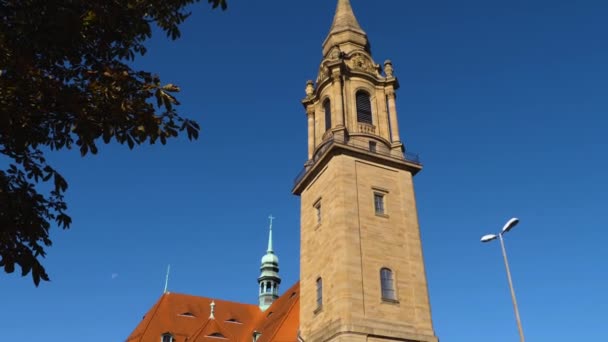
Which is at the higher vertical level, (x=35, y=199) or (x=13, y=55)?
(x=13, y=55)

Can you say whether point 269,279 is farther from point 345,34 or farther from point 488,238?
point 488,238

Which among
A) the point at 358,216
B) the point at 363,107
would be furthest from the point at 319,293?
the point at 363,107

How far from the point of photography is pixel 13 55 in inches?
217

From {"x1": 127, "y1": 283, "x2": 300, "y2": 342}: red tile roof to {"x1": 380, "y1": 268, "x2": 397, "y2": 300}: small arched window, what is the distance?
769 centimetres

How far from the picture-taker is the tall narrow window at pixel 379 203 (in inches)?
1095

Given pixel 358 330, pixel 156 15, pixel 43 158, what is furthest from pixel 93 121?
pixel 358 330

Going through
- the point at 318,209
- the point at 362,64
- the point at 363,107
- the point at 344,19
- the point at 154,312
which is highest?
the point at 344,19

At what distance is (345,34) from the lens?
117ft

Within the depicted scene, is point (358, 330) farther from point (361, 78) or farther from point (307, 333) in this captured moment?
point (361, 78)

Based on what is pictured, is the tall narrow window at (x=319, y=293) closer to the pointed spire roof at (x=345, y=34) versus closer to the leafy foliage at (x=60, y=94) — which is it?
the pointed spire roof at (x=345, y=34)

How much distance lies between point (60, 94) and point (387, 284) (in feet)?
71.0

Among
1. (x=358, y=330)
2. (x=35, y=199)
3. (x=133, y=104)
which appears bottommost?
(x=35, y=199)

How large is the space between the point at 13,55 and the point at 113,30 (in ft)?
4.03

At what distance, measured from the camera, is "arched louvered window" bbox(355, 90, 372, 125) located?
31656 millimetres
